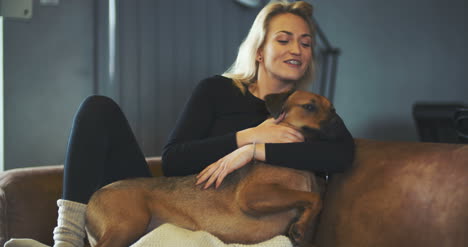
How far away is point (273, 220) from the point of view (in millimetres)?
1636

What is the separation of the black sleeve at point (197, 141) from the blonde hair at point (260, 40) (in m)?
0.16

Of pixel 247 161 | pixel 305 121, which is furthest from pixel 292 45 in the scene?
pixel 247 161

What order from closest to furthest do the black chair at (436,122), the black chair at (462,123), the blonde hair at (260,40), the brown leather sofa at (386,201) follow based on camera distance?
the brown leather sofa at (386,201), the blonde hair at (260,40), the black chair at (462,123), the black chair at (436,122)

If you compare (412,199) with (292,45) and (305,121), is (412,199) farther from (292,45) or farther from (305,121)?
(292,45)

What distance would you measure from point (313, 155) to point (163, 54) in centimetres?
201

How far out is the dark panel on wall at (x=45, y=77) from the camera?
2.88 meters

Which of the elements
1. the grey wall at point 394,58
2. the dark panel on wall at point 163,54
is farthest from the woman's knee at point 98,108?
the grey wall at point 394,58

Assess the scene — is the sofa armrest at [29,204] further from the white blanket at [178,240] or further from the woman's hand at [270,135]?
the woman's hand at [270,135]

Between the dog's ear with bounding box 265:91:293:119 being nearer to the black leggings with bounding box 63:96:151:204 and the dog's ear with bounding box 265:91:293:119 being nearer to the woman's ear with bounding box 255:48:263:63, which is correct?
the woman's ear with bounding box 255:48:263:63

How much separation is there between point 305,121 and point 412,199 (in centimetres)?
53

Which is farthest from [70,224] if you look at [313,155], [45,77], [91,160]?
[45,77]

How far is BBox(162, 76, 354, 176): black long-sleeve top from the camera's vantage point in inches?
65.9

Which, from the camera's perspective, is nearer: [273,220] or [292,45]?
[273,220]

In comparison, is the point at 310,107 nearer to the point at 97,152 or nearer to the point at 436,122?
the point at 97,152
